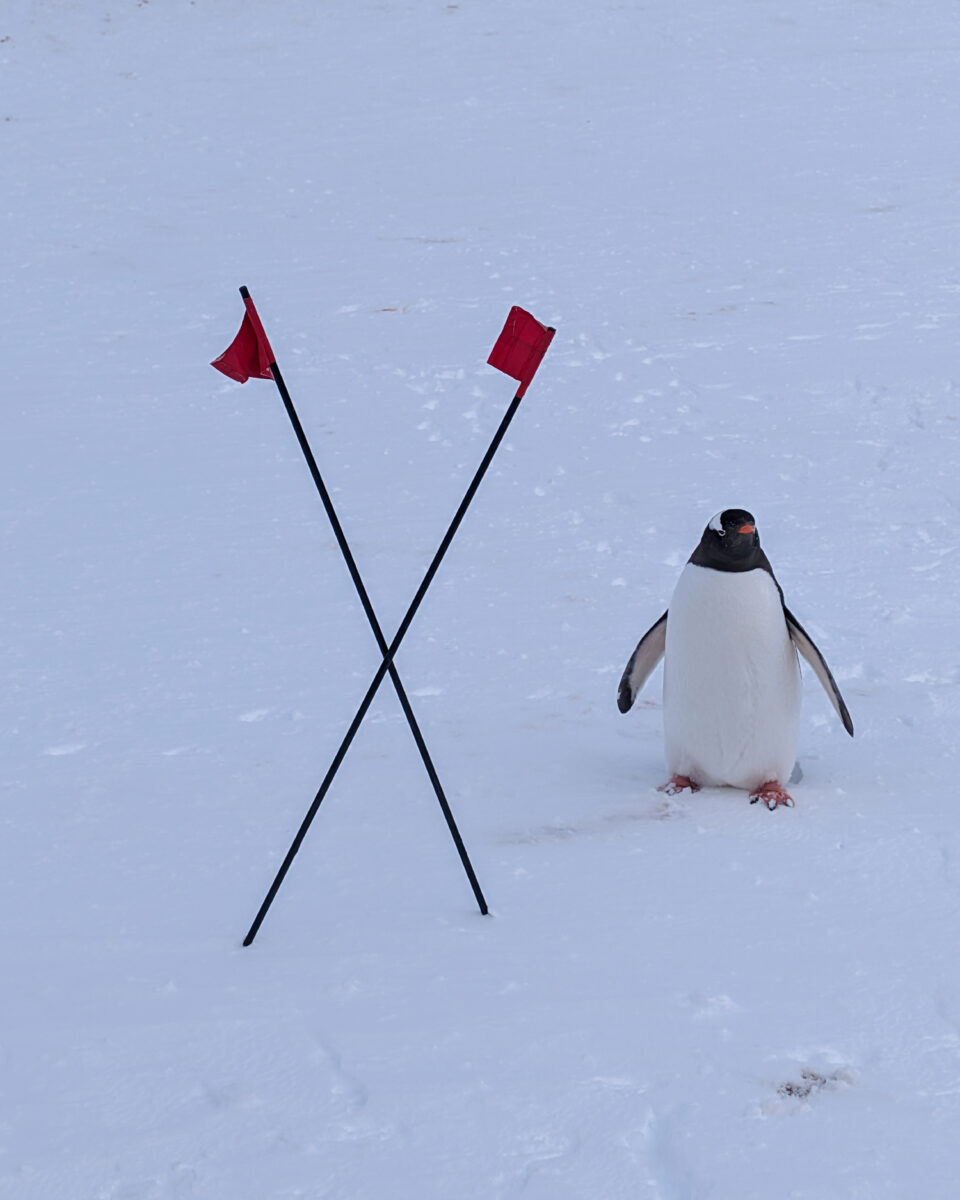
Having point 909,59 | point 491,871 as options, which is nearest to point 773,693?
point 491,871

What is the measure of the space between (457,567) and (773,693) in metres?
1.82

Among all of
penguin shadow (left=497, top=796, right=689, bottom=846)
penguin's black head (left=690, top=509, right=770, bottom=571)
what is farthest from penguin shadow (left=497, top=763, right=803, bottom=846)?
penguin's black head (left=690, top=509, right=770, bottom=571)

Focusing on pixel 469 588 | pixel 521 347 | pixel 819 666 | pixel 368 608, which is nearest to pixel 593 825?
pixel 819 666

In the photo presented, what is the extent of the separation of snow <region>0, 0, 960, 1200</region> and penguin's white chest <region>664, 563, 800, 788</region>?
11 centimetres

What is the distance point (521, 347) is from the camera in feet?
8.63

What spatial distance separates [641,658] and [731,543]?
1.36 feet

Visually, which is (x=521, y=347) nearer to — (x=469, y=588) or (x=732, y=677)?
(x=732, y=677)

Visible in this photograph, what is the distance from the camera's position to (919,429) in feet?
18.9

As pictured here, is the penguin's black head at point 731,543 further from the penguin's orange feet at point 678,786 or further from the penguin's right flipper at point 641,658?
the penguin's orange feet at point 678,786

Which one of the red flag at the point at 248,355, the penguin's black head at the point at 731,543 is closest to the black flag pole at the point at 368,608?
the red flag at the point at 248,355

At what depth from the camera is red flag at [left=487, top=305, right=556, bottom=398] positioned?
2.61 metres

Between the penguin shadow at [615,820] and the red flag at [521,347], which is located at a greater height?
the red flag at [521,347]

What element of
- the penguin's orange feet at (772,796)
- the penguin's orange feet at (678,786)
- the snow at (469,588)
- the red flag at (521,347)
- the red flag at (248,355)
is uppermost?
the red flag at (248,355)

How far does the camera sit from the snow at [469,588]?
236 cm
